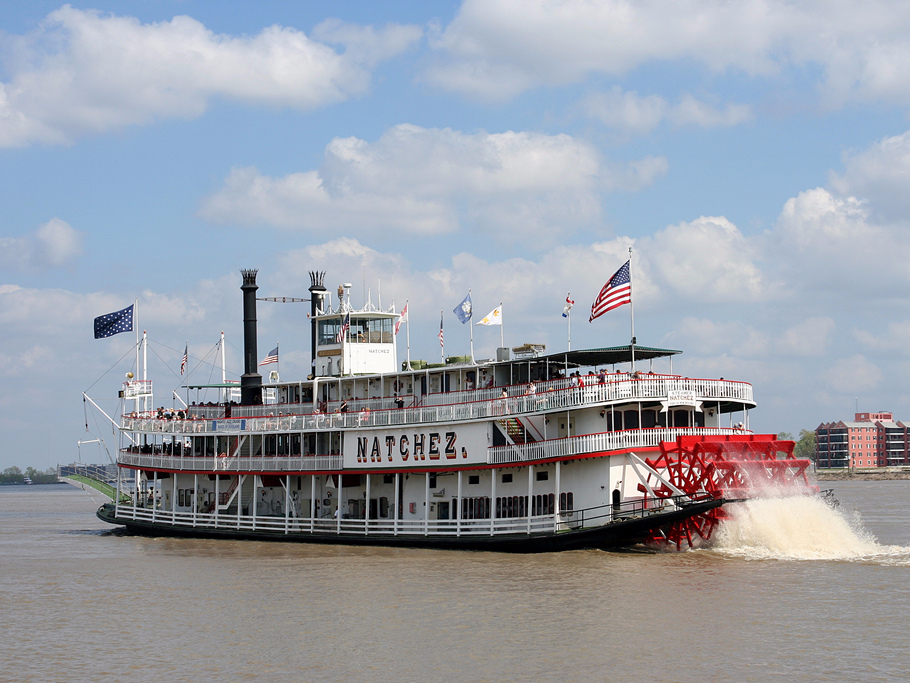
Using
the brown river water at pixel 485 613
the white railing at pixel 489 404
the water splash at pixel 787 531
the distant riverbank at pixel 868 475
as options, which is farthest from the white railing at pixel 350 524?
the distant riverbank at pixel 868 475

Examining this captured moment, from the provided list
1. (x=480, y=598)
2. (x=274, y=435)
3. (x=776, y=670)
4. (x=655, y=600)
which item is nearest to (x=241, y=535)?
(x=274, y=435)

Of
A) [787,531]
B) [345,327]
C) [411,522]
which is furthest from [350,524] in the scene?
[787,531]

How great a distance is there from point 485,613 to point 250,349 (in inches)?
917

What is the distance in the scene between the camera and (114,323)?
42.4 meters

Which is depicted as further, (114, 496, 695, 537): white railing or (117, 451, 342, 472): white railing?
(117, 451, 342, 472): white railing

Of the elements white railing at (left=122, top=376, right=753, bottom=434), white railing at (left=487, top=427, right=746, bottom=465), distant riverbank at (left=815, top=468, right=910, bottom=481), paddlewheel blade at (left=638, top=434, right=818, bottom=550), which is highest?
white railing at (left=122, top=376, right=753, bottom=434)

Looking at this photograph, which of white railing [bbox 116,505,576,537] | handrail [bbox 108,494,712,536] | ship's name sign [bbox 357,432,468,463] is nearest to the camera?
handrail [bbox 108,494,712,536]

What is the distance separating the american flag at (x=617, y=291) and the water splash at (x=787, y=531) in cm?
688

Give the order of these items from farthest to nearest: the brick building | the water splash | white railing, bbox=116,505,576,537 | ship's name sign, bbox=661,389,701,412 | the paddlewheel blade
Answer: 1. the brick building
2. white railing, bbox=116,505,576,537
3. ship's name sign, bbox=661,389,701,412
4. the water splash
5. the paddlewheel blade

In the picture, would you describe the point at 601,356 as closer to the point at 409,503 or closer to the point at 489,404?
the point at 489,404

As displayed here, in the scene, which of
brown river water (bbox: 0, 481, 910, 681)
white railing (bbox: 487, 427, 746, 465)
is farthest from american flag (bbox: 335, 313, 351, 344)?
white railing (bbox: 487, 427, 746, 465)

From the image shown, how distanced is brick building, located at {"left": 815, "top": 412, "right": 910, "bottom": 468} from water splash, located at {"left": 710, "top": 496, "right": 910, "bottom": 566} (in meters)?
138

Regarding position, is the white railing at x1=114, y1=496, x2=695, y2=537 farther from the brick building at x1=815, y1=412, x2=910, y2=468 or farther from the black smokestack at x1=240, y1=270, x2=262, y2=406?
the brick building at x1=815, y1=412, x2=910, y2=468

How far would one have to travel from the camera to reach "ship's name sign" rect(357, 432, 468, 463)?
32.6m
